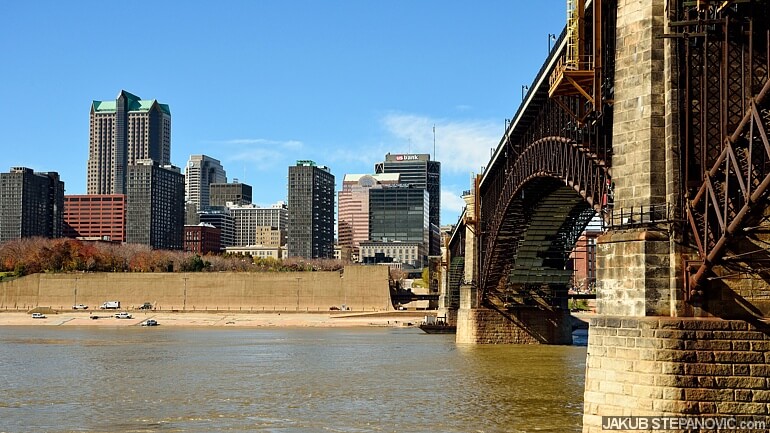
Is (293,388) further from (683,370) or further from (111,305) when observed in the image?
(111,305)

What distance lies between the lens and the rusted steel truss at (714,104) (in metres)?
24.5

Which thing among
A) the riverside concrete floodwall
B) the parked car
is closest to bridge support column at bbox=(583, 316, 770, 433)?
the riverside concrete floodwall

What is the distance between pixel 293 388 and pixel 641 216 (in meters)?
27.8

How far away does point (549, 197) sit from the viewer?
66250mm

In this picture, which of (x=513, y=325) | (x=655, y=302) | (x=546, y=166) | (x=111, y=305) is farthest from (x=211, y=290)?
(x=655, y=302)

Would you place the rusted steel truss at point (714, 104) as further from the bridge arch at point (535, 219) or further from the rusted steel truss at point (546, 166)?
the bridge arch at point (535, 219)

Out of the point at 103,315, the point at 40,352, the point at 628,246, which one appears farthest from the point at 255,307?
the point at 628,246

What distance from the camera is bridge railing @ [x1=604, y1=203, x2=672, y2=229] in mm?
25625

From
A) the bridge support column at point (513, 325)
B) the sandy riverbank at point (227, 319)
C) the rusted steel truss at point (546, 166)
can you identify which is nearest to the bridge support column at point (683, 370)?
the rusted steel truss at point (546, 166)

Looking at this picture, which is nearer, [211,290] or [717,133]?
[717,133]

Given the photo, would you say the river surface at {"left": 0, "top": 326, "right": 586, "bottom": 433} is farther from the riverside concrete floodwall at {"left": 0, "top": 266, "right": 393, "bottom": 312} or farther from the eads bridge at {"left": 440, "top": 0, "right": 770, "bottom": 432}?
the riverside concrete floodwall at {"left": 0, "top": 266, "right": 393, "bottom": 312}

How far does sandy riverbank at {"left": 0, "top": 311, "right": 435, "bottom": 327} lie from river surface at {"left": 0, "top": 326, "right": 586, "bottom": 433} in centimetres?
5536

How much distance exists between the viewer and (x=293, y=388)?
163 feet

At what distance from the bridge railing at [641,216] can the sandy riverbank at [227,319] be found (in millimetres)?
112019
